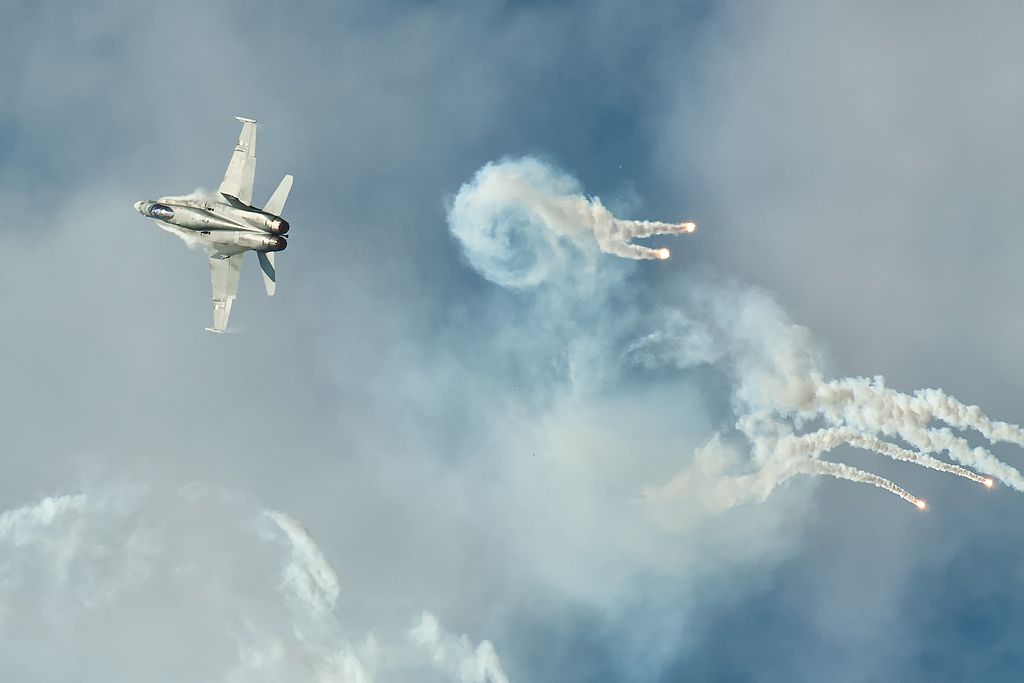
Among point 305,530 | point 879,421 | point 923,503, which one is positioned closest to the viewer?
point 923,503

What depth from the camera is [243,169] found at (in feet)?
326

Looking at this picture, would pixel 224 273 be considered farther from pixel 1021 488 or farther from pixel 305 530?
pixel 1021 488

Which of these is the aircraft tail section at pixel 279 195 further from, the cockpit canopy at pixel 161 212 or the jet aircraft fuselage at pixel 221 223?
the cockpit canopy at pixel 161 212

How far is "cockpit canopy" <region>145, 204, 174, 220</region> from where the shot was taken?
332ft

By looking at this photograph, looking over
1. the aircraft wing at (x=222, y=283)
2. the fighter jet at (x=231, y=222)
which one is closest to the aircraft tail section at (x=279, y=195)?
the fighter jet at (x=231, y=222)

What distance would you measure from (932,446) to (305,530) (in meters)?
65.6

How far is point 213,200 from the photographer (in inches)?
3932

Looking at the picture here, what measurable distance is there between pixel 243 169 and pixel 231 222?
5.72 metres

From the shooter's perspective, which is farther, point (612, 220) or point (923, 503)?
point (612, 220)

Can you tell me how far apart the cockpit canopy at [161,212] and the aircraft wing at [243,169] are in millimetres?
6177

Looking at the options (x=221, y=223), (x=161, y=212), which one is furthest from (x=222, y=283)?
(x=161, y=212)

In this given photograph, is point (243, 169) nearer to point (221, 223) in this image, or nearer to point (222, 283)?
point (221, 223)

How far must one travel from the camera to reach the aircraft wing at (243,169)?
99125 mm

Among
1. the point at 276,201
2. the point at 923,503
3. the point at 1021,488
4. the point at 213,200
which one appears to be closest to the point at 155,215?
the point at 213,200
